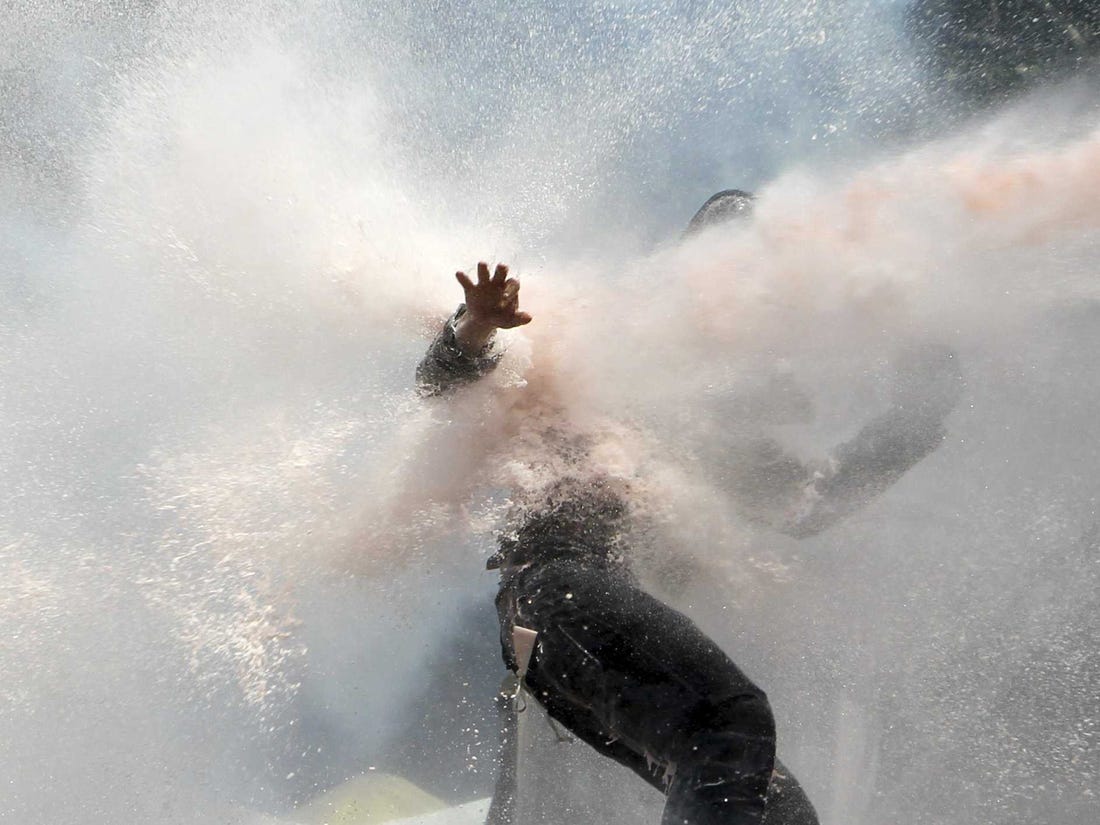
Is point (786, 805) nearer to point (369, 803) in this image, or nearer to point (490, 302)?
point (490, 302)

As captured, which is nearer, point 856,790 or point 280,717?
point 856,790

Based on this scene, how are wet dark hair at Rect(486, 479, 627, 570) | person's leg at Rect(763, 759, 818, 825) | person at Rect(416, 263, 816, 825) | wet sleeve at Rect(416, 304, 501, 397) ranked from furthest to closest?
1. wet sleeve at Rect(416, 304, 501, 397)
2. wet dark hair at Rect(486, 479, 627, 570)
3. person's leg at Rect(763, 759, 818, 825)
4. person at Rect(416, 263, 816, 825)

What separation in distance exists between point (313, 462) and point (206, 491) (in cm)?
50

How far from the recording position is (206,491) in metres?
3.40

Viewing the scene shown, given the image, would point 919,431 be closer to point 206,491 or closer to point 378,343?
point 378,343

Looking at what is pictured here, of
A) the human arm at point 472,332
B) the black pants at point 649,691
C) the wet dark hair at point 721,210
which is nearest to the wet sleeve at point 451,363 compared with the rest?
the human arm at point 472,332

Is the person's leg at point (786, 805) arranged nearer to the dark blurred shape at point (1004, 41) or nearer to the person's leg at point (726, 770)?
the person's leg at point (726, 770)

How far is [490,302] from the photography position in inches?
117

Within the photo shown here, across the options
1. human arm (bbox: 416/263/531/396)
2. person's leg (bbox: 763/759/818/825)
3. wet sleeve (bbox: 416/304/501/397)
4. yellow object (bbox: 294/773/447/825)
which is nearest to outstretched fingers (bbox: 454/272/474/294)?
human arm (bbox: 416/263/531/396)

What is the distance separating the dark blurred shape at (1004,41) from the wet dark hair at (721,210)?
1.33 metres

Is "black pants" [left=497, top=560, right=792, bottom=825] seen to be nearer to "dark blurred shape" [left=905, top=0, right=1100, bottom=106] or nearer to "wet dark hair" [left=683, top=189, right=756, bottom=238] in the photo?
"wet dark hair" [left=683, top=189, right=756, bottom=238]

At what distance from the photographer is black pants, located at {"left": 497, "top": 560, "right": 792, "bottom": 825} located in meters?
2.19

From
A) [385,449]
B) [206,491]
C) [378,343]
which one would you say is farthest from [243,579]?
[378,343]

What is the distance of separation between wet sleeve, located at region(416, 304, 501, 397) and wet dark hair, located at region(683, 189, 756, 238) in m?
1.53
